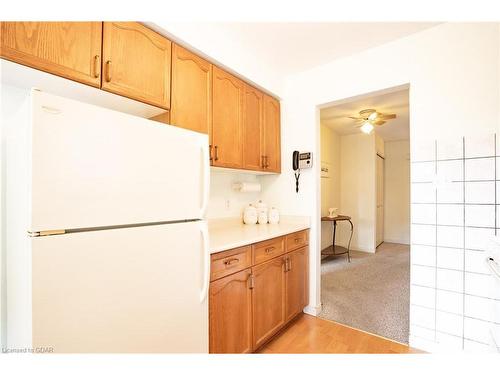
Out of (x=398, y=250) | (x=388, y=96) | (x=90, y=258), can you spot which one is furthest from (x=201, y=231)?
(x=398, y=250)

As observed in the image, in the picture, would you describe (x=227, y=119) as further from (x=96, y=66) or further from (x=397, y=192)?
(x=397, y=192)

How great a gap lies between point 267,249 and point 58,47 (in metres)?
1.59

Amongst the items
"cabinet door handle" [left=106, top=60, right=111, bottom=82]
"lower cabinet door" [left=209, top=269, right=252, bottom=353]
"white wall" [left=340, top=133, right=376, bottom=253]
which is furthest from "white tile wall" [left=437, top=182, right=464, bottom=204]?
"white wall" [left=340, top=133, right=376, bottom=253]

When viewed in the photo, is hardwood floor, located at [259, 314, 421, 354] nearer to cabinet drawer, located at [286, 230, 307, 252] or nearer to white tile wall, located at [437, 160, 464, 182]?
cabinet drawer, located at [286, 230, 307, 252]

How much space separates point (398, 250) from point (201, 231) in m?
4.71

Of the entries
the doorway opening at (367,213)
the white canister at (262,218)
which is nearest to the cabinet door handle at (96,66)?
the white canister at (262,218)

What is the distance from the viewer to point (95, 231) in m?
0.78

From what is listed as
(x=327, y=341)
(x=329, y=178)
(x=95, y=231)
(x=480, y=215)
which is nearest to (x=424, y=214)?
(x=480, y=215)

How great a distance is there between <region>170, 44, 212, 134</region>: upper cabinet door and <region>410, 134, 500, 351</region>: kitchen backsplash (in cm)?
157

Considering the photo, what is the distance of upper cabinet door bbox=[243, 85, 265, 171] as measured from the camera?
201cm

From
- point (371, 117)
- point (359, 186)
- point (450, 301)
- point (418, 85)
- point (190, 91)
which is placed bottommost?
point (450, 301)

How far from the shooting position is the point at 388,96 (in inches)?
111

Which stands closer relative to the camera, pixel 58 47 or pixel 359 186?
pixel 58 47

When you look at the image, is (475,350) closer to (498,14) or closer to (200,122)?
(498,14)
